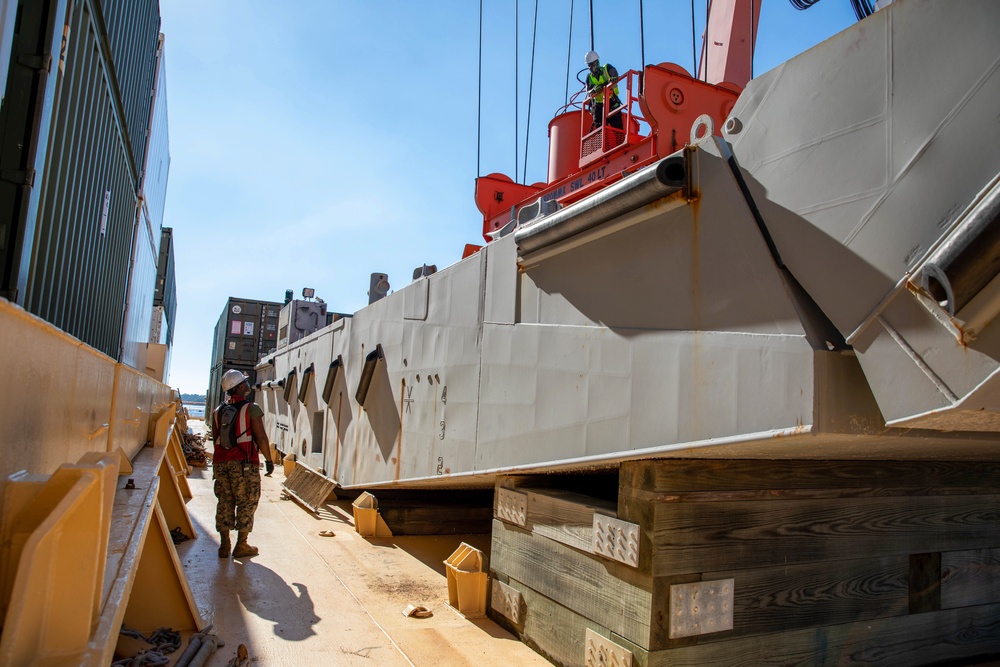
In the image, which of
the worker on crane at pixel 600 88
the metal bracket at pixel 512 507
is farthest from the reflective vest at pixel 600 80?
the metal bracket at pixel 512 507

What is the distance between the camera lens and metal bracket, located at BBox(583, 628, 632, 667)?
10.5 ft

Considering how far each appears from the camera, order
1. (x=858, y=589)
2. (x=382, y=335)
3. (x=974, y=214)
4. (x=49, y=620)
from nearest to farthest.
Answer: (x=49, y=620) < (x=974, y=214) < (x=858, y=589) < (x=382, y=335)

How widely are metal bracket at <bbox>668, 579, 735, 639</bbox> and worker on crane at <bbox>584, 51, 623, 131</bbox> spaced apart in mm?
4920

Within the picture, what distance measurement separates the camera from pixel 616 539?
337 cm

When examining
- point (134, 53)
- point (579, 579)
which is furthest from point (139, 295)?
point (579, 579)

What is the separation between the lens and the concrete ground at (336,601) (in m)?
3.89

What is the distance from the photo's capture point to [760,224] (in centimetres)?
276

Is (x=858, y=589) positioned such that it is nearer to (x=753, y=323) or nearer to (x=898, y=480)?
(x=898, y=480)

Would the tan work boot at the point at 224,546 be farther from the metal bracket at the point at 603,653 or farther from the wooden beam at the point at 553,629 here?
the metal bracket at the point at 603,653

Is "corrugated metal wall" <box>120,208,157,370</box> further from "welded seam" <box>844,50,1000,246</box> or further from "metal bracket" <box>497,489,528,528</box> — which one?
"welded seam" <box>844,50,1000,246</box>

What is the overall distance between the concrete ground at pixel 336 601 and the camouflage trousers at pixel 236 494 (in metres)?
0.32

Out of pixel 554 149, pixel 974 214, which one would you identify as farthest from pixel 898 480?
pixel 554 149

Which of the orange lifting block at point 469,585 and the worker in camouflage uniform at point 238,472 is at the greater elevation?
the worker in camouflage uniform at point 238,472

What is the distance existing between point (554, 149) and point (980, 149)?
21.8 feet
